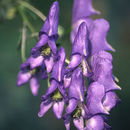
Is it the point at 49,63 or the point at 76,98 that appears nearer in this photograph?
the point at 76,98

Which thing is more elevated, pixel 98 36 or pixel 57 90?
pixel 98 36

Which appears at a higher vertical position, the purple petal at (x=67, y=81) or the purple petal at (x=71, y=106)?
the purple petal at (x=67, y=81)

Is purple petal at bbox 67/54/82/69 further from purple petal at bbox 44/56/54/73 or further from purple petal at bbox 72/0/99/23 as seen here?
purple petal at bbox 72/0/99/23

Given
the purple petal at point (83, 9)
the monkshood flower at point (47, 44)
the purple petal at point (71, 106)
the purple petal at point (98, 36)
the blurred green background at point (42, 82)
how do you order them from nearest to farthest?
the purple petal at point (71, 106) < the monkshood flower at point (47, 44) < the purple petal at point (98, 36) < the purple petal at point (83, 9) < the blurred green background at point (42, 82)

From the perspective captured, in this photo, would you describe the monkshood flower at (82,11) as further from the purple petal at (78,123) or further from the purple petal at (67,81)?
the purple petal at (78,123)

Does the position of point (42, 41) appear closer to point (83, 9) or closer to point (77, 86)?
point (77, 86)

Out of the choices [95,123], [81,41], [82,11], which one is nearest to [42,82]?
[82,11]

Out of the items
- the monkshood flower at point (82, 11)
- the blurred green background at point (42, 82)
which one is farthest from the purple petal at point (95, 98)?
the blurred green background at point (42, 82)
